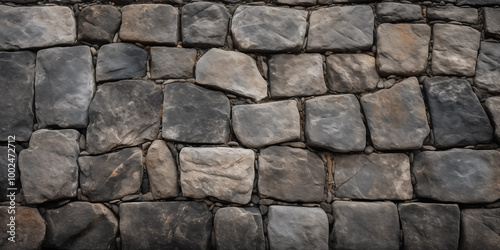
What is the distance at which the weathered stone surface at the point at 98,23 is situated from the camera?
6.07 ft

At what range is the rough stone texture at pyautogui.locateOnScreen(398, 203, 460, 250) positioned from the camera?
171 cm

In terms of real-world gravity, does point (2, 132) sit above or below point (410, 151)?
above

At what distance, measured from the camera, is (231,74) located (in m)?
1.81

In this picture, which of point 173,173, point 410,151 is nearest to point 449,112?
point 410,151

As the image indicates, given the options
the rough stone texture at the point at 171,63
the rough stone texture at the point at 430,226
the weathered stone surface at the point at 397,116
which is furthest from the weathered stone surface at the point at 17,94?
the rough stone texture at the point at 430,226

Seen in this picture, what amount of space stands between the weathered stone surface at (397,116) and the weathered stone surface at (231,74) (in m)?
0.62

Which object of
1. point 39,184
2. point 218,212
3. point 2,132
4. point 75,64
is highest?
point 75,64

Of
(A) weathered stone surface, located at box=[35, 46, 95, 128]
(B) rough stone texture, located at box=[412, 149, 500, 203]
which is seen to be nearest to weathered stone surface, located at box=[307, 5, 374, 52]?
(B) rough stone texture, located at box=[412, 149, 500, 203]

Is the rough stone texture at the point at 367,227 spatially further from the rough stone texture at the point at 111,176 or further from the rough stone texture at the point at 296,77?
the rough stone texture at the point at 111,176

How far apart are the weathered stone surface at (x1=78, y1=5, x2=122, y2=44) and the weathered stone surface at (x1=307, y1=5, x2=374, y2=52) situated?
116 cm

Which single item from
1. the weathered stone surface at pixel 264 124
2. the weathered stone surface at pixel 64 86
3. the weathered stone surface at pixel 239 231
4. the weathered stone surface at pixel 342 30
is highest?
the weathered stone surface at pixel 342 30

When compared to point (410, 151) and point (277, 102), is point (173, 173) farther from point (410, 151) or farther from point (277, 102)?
point (410, 151)

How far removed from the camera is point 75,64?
182 cm

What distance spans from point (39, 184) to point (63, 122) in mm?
364
